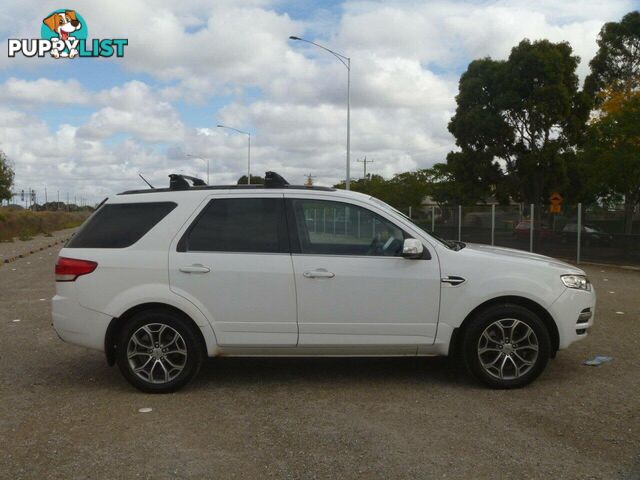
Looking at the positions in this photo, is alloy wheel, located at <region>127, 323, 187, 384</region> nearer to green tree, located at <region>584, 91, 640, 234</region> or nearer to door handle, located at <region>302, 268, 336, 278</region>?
door handle, located at <region>302, 268, 336, 278</region>

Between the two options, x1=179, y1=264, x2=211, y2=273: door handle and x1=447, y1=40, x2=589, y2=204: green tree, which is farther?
x1=447, y1=40, x2=589, y2=204: green tree

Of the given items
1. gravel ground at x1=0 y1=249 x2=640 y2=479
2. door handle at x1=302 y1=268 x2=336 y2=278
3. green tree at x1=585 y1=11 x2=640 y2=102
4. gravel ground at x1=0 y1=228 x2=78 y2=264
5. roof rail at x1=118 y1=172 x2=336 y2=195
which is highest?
green tree at x1=585 y1=11 x2=640 y2=102

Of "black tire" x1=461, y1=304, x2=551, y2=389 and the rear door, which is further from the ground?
the rear door

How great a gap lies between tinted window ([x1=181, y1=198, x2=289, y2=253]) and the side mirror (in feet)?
3.17

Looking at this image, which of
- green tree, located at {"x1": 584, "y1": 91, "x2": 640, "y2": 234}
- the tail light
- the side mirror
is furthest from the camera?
green tree, located at {"x1": 584, "y1": 91, "x2": 640, "y2": 234}

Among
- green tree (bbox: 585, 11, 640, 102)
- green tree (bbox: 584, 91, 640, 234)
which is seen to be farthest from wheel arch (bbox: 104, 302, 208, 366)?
green tree (bbox: 585, 11, 640, 102)

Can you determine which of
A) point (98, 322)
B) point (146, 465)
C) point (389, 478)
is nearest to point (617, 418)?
point (389, 478)

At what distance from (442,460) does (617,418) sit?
1602mm

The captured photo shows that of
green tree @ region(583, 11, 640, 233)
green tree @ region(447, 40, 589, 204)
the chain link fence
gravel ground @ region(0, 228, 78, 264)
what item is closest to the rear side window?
the chain link fence

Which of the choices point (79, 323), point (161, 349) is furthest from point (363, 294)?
point (79, 323)

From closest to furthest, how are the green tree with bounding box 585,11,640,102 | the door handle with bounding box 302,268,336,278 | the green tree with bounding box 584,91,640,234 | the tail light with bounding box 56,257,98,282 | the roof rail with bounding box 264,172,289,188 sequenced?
the door handle with bounding box 302,268,336,278 → the tail light with bounding box 56,257,98,282 → the roof rail with bounding box 264,172,289,188 → the green tree with bounding box 584,91,640,234 → the green tree with bounding box 585,11,640,102

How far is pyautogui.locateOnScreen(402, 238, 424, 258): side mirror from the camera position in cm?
534

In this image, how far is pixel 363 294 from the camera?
18.0ft

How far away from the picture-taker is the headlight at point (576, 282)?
568 centimetres
